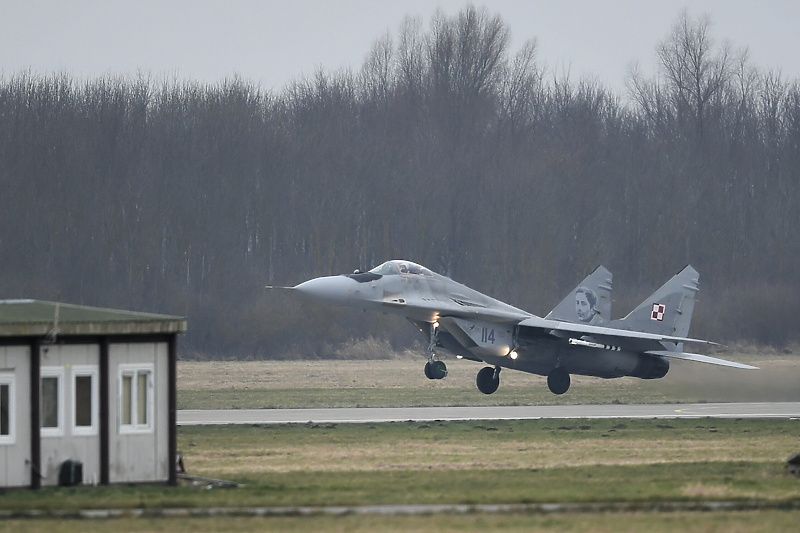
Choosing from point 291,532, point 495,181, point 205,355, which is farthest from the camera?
point 495,181

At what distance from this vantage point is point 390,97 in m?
78.6

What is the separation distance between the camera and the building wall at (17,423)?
15672 mm

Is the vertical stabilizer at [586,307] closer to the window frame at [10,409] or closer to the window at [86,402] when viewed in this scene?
the window at [86,402]

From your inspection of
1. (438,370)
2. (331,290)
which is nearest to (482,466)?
(438,370)

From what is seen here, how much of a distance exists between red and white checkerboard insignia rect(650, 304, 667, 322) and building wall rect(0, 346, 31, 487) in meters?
21.4

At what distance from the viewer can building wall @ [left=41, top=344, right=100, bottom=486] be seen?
630 inches

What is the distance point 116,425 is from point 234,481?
74.1 inches

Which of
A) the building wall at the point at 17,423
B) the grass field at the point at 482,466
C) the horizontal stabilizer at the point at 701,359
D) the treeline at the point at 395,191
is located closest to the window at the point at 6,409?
the building wall at the point at 17,423

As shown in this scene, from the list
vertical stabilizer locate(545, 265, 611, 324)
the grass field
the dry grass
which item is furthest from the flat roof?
vertical stabilizer locate(545, 265, 611, 324)

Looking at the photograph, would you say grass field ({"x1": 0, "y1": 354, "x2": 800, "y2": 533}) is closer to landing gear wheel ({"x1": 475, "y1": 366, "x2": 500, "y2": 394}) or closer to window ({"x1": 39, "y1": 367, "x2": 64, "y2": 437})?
landing gear wheel ({"x1": 475, "y1": 366, "x2": 500, "y2": 394})

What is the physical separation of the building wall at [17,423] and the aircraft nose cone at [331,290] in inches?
603

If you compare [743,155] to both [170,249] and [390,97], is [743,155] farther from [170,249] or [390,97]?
Result: [170,249]

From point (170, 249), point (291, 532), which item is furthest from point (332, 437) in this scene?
point (170, 249)

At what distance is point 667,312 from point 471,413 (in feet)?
26.3
